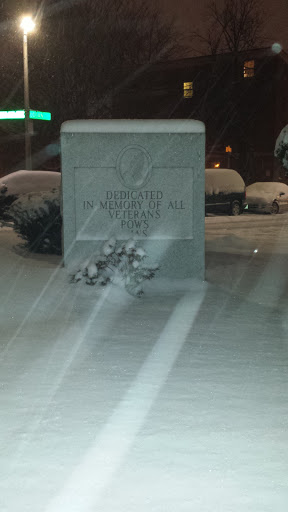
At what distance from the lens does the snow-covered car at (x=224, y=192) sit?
84.1 ft

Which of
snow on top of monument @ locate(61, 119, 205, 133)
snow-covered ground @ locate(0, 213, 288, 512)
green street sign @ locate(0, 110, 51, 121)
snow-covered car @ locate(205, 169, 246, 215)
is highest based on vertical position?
green street sign @ locate(0, 110, 51, 121)

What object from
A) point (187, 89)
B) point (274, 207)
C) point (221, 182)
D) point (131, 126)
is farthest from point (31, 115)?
point (187, 89)

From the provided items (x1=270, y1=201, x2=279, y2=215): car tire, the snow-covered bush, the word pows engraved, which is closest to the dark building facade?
(x1=270, y1=201, x2=279, y2=215): car tire

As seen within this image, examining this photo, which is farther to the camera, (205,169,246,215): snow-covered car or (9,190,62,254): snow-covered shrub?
(205,169,246,215): snow-covered car

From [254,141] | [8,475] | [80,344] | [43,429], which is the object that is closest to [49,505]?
[8,475]

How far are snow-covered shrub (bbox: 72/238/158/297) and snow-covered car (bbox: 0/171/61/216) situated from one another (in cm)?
1038

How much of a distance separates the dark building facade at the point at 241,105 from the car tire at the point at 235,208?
17.1 m

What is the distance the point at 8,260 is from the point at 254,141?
36201mm

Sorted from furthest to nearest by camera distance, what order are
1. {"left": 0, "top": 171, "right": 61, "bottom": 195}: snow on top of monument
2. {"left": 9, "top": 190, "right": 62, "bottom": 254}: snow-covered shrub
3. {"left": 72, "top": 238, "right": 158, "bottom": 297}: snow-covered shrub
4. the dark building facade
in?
the dark building facade, {"left": 0, "top": 171, "right": 61, "bottom": 195}: snow on top of monument, {"left": 9, "top": 190, "right": 62, "bottom": 254}: snow-covered shrub, {"left": 72, "top": 238, "right": 158, "bottom": 297}: snow-covered shrub

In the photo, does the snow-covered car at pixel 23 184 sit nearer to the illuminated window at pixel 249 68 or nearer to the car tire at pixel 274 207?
the car tire at pixel 274 207

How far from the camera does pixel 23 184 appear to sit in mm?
20312

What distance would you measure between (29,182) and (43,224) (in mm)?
8119

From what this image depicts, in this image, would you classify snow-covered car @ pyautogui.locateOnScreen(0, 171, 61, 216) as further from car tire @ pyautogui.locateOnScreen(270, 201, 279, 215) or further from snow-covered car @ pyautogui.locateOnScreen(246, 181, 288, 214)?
car tire @ pyautogui.locateOnScreen(270, 201, 279, 215)

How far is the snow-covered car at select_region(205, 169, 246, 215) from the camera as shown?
2562 centimetres
